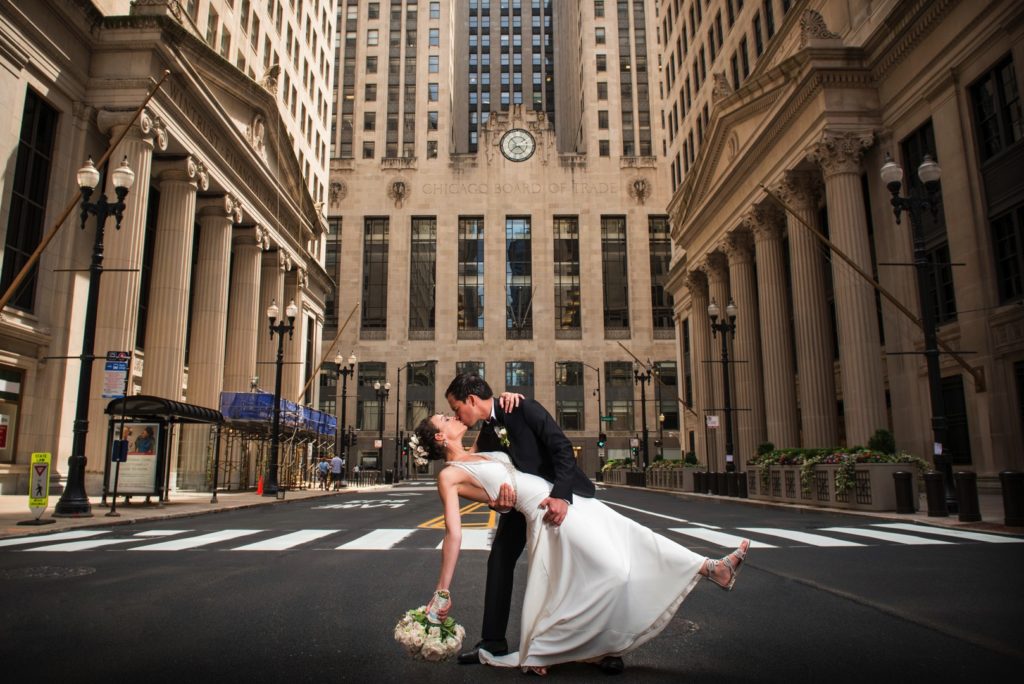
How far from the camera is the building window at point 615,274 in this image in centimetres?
8450

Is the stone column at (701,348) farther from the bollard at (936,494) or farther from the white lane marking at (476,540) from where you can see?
the white lane marking at (476,540)

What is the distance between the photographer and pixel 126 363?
55.9ft

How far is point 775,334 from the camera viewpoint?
116 ft

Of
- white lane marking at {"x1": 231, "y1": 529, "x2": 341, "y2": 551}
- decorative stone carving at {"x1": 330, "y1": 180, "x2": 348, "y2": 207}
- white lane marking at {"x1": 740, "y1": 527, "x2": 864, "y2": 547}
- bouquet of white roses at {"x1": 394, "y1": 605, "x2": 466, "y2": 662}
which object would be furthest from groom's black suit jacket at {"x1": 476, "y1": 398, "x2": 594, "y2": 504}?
decorative stone carving at {"x1": 330, "y1": 180, "x2": 348, "y2": 207}

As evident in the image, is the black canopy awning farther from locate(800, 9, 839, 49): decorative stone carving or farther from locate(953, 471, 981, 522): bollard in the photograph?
locate(800, 9, 839, 49): decorative stone carving

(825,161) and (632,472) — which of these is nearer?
(825,161)

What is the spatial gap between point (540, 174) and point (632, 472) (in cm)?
4639

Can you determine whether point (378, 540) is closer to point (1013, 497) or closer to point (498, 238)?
point (1013, 497)

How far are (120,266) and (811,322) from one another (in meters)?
26.9

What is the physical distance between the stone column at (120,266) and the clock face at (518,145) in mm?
63294

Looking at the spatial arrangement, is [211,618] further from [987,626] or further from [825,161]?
[825,161]

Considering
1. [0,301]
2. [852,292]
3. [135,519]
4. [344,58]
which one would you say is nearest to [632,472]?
[852,292]

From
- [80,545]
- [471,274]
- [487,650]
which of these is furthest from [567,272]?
[487,650]

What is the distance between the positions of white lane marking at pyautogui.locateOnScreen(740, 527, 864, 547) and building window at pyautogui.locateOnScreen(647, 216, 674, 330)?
232 feet
